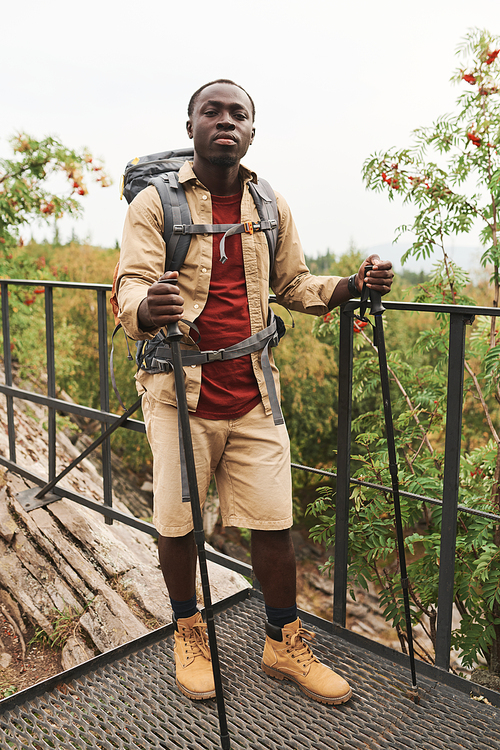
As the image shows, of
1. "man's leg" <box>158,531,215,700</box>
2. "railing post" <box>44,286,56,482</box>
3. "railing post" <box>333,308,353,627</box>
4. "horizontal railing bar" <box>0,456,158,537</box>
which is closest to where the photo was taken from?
"man's leg" <box>158,531,215,700</box>

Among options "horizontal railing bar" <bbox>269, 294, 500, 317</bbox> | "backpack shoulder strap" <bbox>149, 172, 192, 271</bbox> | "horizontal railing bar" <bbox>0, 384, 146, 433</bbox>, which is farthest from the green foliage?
"horizontal railing bar" <bbox>269, 294, 500, 317</bbox>

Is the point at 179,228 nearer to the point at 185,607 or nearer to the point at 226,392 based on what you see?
the point at 226,392

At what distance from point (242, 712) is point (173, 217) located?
4.92 ft

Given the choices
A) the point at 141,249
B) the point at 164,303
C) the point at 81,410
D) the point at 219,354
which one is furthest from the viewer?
the point at 81,410

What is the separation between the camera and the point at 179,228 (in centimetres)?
180

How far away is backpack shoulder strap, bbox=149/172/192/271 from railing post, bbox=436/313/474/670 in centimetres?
87

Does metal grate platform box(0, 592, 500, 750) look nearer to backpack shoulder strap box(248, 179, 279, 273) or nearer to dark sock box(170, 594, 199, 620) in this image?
dark sock box(170, 594, 199, 620)

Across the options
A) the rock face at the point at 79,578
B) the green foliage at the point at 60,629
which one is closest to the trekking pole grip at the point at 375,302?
the rock face at the point at 79,578

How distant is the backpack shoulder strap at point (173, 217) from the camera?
1.81 meters

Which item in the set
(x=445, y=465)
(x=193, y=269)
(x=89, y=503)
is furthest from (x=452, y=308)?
(x=89, y=503)

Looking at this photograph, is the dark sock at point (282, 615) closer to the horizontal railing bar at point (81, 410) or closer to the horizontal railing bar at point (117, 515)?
the horizontal railing bar at point (117, 515)

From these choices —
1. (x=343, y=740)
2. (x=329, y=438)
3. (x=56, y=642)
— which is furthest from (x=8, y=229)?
(x=329, y=438)

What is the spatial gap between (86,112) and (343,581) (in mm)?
37590

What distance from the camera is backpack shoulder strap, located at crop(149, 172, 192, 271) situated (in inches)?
71.3
